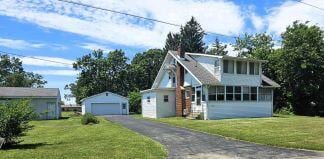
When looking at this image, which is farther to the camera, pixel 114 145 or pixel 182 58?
→ pixel 182 58

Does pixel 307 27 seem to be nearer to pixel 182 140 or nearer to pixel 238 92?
pixel 238 92

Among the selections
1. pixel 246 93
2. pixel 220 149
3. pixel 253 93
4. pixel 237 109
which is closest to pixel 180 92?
pixel 237 109

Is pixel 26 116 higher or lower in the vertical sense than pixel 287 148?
higher

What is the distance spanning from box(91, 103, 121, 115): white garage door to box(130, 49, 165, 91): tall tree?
2113 centimetres

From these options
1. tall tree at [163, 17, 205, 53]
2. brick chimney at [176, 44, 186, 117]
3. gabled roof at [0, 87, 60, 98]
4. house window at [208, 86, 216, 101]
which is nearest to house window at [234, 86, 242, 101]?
house window at [208, 86, 216, 101]

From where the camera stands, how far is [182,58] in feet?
130

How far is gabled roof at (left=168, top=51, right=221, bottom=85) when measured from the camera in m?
33.6

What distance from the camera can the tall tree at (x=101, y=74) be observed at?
265 feet

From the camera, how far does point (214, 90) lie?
111 feet

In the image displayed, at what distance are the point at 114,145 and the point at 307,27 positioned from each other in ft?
120

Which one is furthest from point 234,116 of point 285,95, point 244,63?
point 285,95

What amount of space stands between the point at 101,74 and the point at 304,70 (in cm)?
4727

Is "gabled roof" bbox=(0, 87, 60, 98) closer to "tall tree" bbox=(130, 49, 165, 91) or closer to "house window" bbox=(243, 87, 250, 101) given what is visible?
"house window" bbox=(243, 87, 250, 101)

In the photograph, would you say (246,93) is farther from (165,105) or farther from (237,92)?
(165,105)
